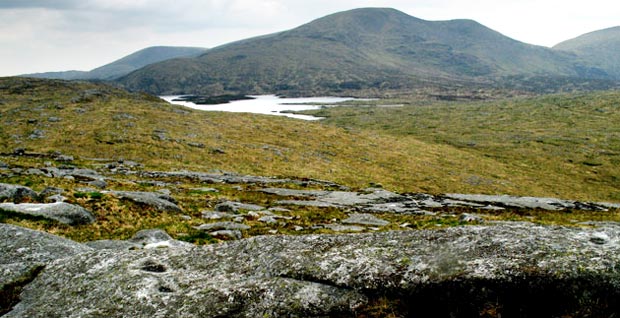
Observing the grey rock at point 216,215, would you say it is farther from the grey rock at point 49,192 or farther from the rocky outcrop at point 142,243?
the grey rock at point 49,192

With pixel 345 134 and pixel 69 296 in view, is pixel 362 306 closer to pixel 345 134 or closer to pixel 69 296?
pixel 69 296

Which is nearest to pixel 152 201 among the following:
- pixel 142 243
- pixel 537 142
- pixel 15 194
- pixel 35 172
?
pixel 15 194

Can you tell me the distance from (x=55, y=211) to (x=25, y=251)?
10.4m

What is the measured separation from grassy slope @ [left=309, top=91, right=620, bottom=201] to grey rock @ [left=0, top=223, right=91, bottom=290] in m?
62.3

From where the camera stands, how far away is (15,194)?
22141 millimetres

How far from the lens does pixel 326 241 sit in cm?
1017

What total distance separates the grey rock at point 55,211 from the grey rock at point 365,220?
55.5 feet

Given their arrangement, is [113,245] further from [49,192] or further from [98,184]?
[98,184]

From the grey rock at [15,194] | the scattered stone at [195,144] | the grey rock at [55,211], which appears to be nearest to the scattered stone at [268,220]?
the grey rock at [55,211]

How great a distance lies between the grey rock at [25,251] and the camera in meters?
9.88

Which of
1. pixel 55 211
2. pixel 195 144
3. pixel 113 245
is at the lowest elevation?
pixel 195 144

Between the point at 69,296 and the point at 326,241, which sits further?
the point at 326,241

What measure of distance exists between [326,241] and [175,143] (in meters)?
65.0

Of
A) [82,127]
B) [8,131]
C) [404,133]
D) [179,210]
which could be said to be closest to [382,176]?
[179,210]
